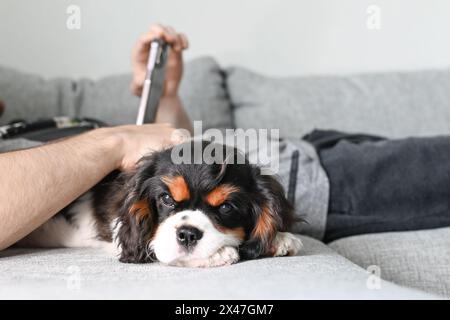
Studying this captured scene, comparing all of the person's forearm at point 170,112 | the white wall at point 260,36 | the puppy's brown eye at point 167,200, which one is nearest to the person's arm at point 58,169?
the puppy's brown eye at point 167,200

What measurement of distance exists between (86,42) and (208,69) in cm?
64

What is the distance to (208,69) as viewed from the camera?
2758 millimetres

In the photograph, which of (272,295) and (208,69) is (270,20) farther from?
(272,295)

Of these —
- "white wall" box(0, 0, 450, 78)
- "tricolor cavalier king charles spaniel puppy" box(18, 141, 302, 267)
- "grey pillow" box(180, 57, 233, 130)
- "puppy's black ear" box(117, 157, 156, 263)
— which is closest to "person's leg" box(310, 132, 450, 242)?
"tricolor cavalier king charles spaniel puppy" box(18, 141, 302, 267)

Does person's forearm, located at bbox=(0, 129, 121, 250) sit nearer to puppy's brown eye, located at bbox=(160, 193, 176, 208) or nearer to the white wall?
puppy's brown eye, located at bbox=(160, 193, 176, 208)

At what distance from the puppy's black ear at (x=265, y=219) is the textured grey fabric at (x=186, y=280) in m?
0.08

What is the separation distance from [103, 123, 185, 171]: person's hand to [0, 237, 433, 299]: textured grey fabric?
33cm

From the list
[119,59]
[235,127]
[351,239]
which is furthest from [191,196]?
[119,59]

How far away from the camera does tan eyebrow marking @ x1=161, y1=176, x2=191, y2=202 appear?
1.38 metres

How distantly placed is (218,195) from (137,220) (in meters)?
0.21

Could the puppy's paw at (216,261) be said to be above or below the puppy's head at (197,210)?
below

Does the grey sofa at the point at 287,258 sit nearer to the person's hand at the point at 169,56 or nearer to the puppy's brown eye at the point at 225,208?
the puppy's brown eye at the point at 225,208

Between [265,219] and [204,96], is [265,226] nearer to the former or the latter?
[265,219]

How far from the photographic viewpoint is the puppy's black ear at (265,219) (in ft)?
4.68
